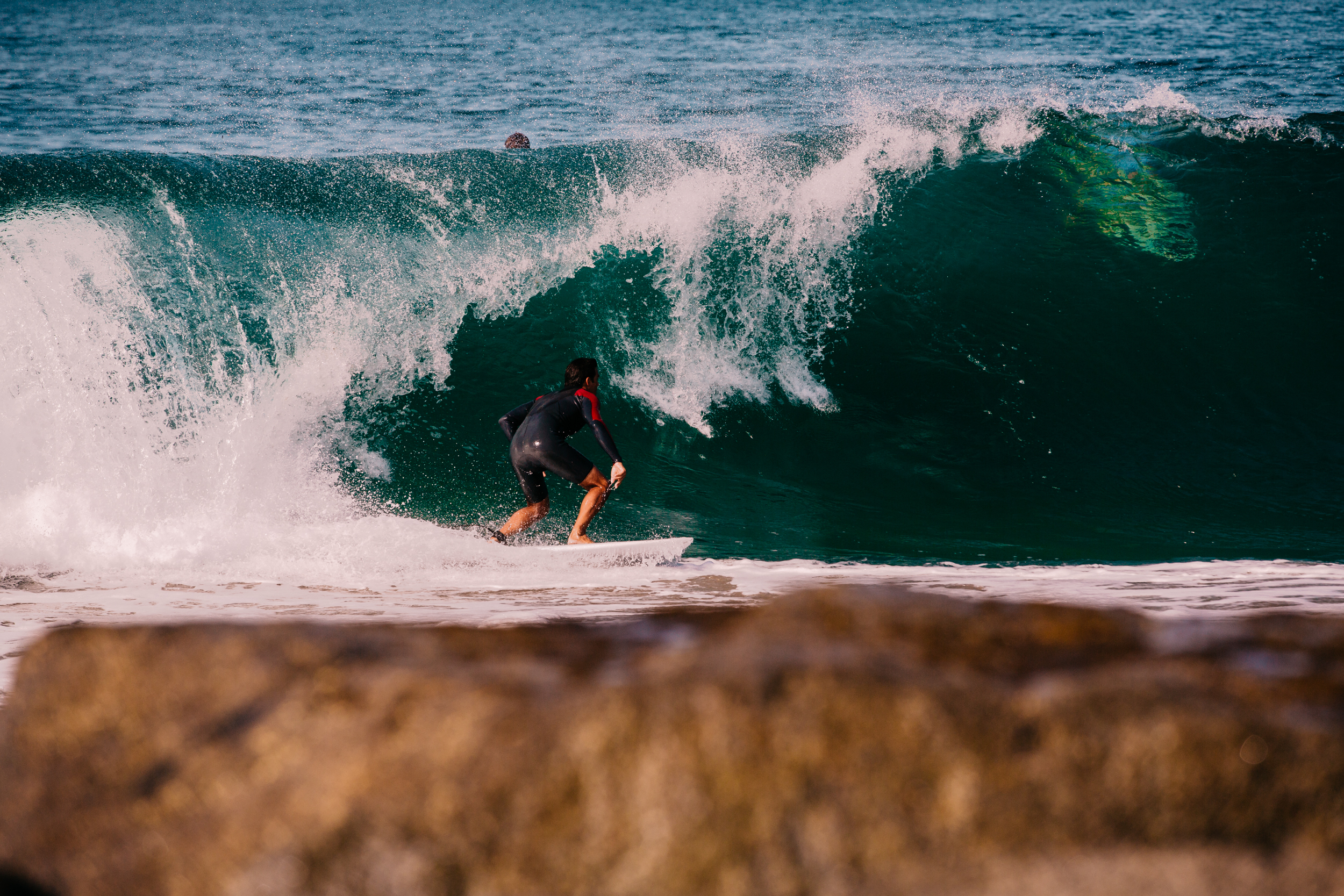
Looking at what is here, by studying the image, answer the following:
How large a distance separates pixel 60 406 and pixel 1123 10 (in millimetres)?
34335

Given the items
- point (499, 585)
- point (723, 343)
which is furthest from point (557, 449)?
point (723, 343)

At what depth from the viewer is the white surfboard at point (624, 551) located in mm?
6398

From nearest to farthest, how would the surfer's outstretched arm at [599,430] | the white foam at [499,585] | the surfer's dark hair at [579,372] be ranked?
the white foam at [499,585] < the surfer's outstretched arm at [599,430] < the surfer's dark hair at [579,372]

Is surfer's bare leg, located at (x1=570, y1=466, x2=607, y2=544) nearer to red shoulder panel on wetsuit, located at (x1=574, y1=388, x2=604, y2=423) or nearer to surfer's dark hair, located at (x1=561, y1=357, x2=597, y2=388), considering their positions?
red shoulder panel on wetsuit, located at (x1=574, y1=388, x2=604, y2=423)

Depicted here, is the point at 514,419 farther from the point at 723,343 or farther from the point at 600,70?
the point at 600,70

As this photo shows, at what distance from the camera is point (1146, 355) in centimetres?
1002

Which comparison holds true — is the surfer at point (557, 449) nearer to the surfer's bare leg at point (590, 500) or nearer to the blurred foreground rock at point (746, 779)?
the surfer's bare leg at point (590, 500)

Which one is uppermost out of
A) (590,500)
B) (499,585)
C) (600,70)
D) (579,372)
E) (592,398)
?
(600,70)

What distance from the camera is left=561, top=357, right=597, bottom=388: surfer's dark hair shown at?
677 centimetres

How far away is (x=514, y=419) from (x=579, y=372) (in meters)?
0.61

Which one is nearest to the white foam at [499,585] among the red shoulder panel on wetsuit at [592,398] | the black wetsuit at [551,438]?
the black wetsuit at [551,438]

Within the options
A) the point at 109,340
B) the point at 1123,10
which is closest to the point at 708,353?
the point at 109,340

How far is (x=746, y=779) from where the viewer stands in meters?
1.48

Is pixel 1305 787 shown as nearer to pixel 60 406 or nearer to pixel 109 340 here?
pixel 60 406
